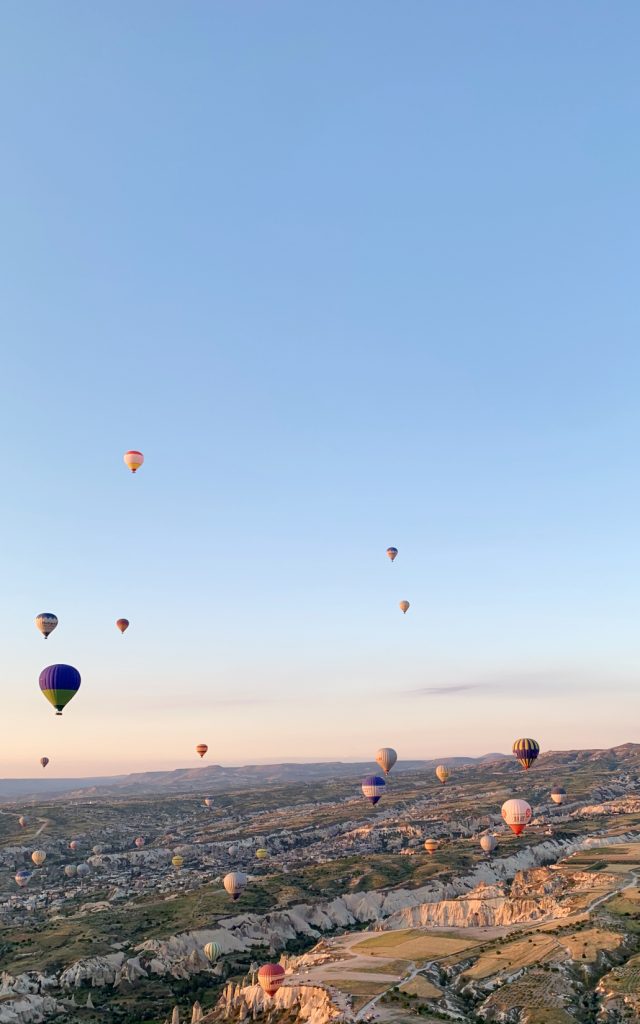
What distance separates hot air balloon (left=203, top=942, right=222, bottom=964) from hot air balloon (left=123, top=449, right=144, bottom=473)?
73.9 m

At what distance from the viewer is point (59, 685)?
3693 inches

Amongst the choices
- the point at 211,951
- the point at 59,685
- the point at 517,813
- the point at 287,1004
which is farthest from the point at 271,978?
the point at 517,813

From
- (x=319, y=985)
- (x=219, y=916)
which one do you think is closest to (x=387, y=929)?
(x=219, y=916)

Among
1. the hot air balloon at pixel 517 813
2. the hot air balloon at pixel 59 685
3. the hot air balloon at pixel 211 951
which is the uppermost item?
the hot air balloon at pixel 59 685

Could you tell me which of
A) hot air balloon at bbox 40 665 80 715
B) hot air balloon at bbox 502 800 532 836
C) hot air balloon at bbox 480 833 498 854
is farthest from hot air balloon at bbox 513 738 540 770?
hot air balloon at bbox 40 665 80 715

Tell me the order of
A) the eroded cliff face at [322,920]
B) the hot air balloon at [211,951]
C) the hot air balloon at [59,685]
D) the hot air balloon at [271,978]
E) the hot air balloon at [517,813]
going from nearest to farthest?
1. the hot air balloon at [271,978]
2. the hot air balloon at [59,685]
3. the eroded cliff face at [322,920]
4. the hot air balloon at [211,951]
5. the hot air balloon at [517,813]

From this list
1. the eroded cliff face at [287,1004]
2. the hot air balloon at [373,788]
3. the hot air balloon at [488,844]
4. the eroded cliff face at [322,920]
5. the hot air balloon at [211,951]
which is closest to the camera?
the eroded cliff face at [287,1004]

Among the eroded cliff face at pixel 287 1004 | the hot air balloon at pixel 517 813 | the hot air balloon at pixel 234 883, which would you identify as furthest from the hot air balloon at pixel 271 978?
the hot air balloon at pixel 517 813

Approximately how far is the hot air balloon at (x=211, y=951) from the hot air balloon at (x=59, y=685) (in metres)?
53.0

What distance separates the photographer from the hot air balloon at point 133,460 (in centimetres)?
10775

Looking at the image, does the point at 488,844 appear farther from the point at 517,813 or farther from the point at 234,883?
the point at 234,883

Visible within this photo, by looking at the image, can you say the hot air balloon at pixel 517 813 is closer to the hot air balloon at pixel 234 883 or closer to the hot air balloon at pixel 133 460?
the hot air balloon at pixel 234 883

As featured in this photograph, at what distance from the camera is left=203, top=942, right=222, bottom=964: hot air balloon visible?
12144 cm

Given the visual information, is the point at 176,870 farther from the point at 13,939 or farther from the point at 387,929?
the point at 387,929
